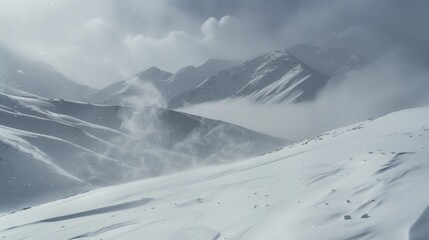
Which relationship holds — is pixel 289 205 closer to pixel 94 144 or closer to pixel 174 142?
pixel 94 144

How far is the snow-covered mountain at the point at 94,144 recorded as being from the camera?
236 feet

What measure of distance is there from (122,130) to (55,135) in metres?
28.8

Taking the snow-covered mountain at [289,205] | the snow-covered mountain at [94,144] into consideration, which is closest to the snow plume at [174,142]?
the snow-covered mountain at [94,144]

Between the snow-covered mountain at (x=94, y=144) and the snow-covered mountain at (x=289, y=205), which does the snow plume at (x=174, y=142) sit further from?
the snow-covered mountain at (x=289, y=205)

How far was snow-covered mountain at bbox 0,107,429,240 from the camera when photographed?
9375 millimetres

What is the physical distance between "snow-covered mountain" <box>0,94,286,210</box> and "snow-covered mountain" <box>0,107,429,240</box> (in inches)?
1951

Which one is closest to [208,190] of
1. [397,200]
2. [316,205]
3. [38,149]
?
[316,205]

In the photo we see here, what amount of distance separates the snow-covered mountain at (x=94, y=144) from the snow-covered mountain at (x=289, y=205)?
49551mm

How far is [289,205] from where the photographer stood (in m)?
12.3

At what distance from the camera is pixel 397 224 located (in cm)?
855

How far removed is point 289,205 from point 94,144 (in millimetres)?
100219

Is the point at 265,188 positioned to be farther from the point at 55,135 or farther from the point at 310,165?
the point at 55,135

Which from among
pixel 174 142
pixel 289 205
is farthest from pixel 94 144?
pixel 289 205

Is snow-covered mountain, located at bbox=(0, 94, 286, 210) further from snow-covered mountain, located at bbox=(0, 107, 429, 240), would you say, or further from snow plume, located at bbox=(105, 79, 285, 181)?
snow-covered mountain, located at bbox=(0, 107, 429, 240)
